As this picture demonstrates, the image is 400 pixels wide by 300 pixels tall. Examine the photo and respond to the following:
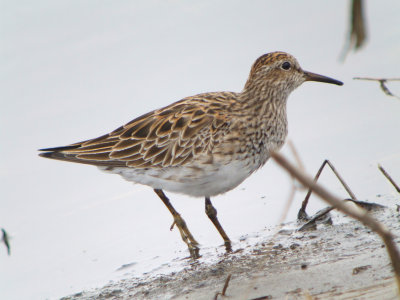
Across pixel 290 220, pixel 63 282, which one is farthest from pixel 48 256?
pixel 290 220

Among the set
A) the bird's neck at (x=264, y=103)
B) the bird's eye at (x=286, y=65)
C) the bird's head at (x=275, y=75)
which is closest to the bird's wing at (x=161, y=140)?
the bird's neck at (x=264, y=103)

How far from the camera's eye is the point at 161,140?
665 centimetres

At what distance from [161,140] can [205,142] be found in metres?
0.56

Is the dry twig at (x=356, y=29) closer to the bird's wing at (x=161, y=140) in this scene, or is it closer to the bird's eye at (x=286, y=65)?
the bird's wing at (x=161, y=140)

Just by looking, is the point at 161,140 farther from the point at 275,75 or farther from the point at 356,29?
the point at 356,29

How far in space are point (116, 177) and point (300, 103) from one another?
2.90m

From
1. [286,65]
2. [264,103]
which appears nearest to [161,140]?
[264,103]

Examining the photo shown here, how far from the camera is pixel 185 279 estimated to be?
534cm

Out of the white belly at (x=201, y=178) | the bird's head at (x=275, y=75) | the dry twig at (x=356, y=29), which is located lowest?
the white belly at (x=201, y=178)

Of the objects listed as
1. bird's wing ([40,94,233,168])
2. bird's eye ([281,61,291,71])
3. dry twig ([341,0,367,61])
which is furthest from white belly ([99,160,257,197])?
dry twig ([341,0,367,61])

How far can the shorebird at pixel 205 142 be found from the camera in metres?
6.22

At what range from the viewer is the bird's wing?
6426 millimetres

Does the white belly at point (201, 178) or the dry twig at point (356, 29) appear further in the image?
the white belly at point (201, 178)

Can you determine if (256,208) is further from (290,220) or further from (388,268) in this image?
(388,268)
